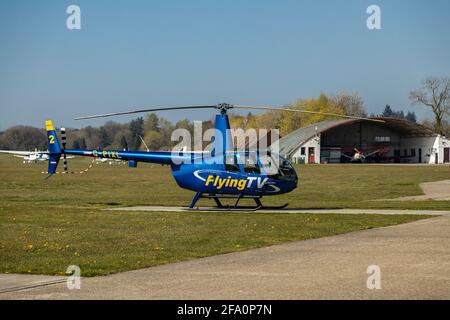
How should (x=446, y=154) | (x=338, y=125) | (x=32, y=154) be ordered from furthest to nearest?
1. (x=338, y=125)
2. (x=446, y=154)
3. (x=32, y=154)

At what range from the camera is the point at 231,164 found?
2550cm

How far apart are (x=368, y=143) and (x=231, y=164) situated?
101 metres

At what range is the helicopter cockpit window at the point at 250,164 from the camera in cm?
2542

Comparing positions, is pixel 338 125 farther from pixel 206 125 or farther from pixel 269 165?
pixel 269 165

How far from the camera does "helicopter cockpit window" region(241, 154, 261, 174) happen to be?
2542 centimetres

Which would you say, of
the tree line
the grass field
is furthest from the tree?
the grass field

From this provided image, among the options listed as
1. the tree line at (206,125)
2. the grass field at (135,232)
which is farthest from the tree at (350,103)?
the grass field at (135,232)

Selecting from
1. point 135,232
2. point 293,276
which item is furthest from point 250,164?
point 293,276

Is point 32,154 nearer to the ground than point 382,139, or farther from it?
nearer to the ground

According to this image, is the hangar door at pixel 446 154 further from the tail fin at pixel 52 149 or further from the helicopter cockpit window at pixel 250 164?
the tail fin at pixel 52 149

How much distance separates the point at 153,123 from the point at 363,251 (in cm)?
15182

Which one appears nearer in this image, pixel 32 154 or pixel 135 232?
pixel 135 232
